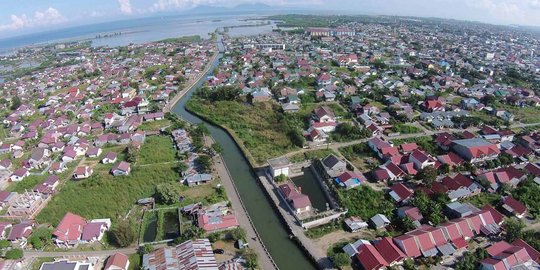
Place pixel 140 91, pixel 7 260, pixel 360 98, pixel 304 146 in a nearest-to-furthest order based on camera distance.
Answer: pixel 7 260 < pixel 304 146 < pixel 360 98 < pixel 140 91

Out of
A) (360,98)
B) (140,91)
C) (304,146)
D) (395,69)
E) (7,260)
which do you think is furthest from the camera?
(395,69)

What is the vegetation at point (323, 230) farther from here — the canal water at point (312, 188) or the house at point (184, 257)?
the house at point (184, 257)

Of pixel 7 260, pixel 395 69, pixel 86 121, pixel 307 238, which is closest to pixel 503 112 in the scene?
pixel 395 69

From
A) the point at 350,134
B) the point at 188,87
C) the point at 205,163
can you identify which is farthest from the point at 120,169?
the point at 188,87

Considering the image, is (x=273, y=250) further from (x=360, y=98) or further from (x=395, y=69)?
(x=395, y=69)

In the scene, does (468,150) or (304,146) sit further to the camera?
(304,146)

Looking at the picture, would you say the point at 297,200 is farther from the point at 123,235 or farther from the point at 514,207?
the point at 514,207
